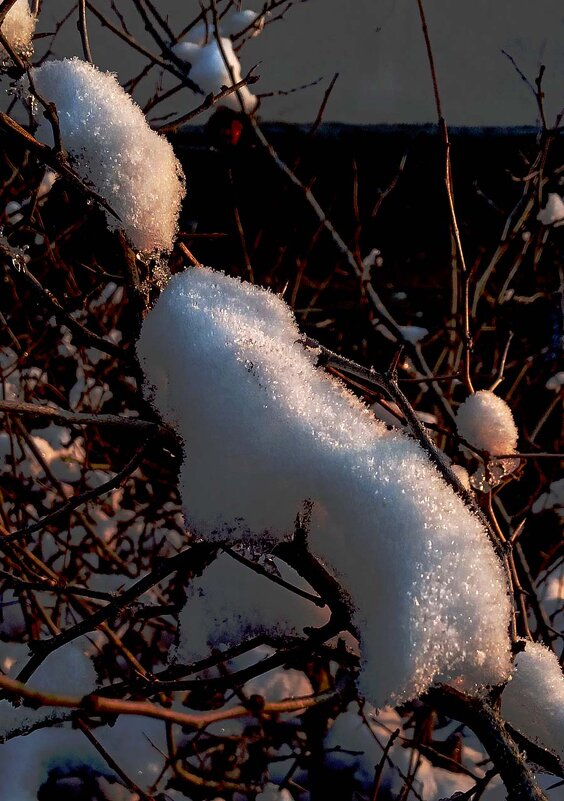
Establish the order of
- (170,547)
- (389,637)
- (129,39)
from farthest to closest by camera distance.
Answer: (170,547)
(129,39)
(389,637)

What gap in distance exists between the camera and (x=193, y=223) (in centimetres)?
390

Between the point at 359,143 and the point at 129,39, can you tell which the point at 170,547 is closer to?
the point at 129,39

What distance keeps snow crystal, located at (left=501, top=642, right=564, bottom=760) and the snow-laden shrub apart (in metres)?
1.40

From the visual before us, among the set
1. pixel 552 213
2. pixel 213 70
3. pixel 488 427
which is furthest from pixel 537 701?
pixel 213 70

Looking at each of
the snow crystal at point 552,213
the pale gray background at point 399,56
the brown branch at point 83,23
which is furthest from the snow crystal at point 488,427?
the pale gray background at point 399,56

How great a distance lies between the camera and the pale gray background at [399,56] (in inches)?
151

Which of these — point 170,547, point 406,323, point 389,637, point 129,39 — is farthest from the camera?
point 406,323

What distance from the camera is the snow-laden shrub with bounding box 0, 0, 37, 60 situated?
45.0 inches

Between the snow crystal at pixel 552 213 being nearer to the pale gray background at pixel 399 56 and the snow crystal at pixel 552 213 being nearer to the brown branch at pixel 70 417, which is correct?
the pale gray background at pixel 399 56

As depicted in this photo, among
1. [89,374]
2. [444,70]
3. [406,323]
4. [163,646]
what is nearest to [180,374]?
[163,646]

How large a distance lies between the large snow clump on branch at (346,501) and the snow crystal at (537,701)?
11.1 inches

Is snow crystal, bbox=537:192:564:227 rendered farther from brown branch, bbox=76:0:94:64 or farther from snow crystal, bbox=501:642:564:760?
snow crystal, bbox=501:642:564:760

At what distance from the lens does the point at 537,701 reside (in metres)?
1.07

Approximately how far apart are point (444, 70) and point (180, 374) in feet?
12.9
